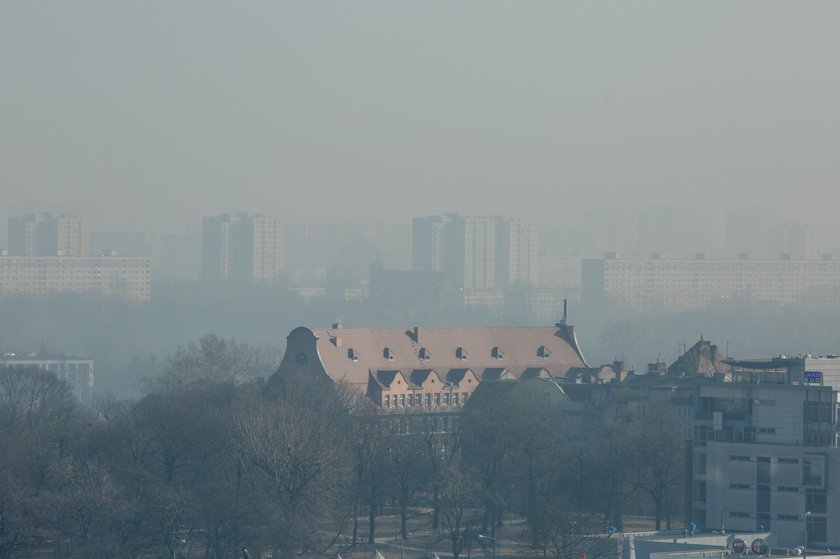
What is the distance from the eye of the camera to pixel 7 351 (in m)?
148

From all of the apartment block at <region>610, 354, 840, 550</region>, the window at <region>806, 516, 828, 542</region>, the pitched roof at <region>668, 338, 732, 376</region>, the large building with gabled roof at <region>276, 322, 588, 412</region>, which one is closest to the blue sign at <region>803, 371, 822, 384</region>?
the apartment block at <region>610, 354, 840, 550</region>

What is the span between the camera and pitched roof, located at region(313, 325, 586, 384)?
80750 mm

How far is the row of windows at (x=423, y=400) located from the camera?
264 ft

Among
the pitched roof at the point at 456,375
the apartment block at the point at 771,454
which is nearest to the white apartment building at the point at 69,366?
the pitched roof at the point at 456,375

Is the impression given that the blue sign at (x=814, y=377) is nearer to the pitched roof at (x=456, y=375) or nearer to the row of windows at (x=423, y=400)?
the row of windows at (x=423, y=400)

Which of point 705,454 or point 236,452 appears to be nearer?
point 705,454

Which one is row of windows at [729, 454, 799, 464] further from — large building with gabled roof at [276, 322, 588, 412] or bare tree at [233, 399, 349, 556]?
large building with gabled roof at [276, 322, 588, 412]

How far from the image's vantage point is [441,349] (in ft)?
280

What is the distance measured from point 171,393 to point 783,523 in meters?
25.6

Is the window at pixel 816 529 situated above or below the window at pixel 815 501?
below

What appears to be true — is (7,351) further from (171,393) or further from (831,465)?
(831,465)

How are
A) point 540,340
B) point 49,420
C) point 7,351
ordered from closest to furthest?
1. point 49,420
2. point 540,340
3. point 7,351

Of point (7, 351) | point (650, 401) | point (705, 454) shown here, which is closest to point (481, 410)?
point (650, 401)

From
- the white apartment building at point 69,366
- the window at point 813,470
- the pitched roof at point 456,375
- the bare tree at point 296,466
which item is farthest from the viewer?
the white apartment building at point 69,366
